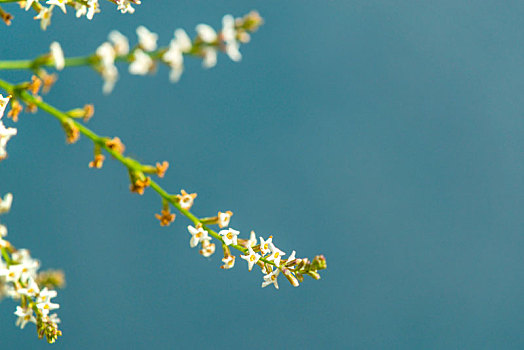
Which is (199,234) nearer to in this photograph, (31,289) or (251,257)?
(251,257)

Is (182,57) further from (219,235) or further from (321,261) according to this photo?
(321,261)

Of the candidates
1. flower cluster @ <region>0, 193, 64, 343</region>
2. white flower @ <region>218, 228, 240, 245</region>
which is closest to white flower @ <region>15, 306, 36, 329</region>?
flower cluster @ <region>0, 193, 64, 343</region>

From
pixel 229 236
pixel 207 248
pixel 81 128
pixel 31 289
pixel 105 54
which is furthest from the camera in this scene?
pixel 229 236

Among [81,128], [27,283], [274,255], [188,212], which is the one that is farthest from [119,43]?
[274,255]

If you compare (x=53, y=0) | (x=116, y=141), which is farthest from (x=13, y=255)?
(x=53, y=0)

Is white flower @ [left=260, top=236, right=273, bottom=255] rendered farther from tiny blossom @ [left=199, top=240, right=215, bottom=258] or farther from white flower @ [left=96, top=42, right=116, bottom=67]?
white flower @ [left=96, top=42, right=116, bottom=67]
